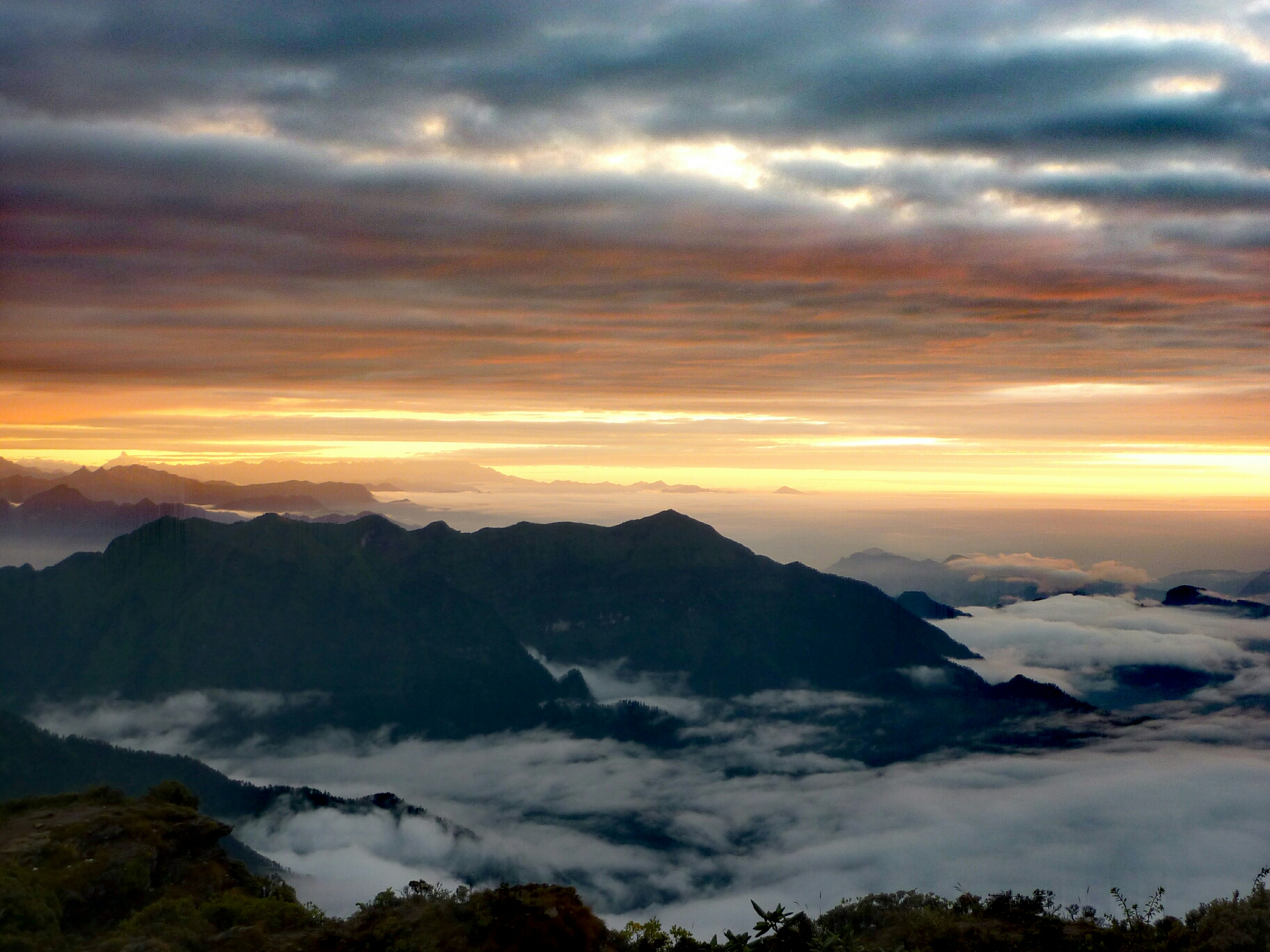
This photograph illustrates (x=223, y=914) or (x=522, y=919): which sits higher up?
(x=522, y=919)

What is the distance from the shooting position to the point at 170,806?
9694cm

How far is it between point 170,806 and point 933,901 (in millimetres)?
78410

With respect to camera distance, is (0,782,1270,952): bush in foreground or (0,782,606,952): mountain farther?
(0,782,606,952): mountain

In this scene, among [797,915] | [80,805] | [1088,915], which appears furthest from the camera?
[80,805]

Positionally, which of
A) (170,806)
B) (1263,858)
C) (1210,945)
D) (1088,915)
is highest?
(1210,945)

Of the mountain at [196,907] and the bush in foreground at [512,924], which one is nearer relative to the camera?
the bush in foreground at [512,924]

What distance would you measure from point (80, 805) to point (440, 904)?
61.4 m

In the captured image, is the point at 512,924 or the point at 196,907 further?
the point at 196,907

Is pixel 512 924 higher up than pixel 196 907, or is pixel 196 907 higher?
pixel 512 924

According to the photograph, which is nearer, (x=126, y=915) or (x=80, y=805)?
(x=126, y=915)

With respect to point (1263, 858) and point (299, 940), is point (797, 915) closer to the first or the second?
point (299, 940)

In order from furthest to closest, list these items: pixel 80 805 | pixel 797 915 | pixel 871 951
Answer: pixel 80 805
pixel 871 951
pixel 797 915

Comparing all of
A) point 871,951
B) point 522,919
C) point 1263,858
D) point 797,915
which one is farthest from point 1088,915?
point 1263,858

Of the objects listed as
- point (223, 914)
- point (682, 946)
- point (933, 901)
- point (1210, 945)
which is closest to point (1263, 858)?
point (933, 901)
